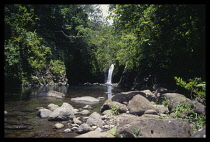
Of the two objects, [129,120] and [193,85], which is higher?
[193,85]

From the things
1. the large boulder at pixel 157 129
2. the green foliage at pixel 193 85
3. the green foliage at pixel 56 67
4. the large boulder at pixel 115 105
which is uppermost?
the green foliage at pixel 56 67

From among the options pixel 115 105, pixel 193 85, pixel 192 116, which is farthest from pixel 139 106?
pixel 193 85

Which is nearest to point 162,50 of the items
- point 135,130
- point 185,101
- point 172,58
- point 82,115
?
point 172,58

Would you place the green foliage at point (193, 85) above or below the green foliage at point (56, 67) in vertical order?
below

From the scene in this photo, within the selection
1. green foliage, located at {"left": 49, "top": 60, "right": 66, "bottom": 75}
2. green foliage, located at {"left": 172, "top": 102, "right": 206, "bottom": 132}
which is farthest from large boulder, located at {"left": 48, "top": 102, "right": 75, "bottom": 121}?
green foliage, located at {"left": 49, "top": 60, "right": 66, "bottom": 75}

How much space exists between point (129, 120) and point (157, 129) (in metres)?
1.00

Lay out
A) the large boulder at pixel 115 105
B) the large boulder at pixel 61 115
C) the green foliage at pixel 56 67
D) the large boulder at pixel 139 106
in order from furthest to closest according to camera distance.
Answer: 1. the green foliage at pixel 56 67
2. the large boulder at pixel 115 105
3. the large boulder at pixel 139 106
4. the large boulder at pixel 61 115

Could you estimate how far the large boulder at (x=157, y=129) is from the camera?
385cm

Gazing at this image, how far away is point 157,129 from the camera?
3.94 m

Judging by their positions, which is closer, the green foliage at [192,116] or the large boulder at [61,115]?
the green foliage at [192,116]

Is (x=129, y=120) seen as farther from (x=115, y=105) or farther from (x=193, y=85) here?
(x=115, y=105)

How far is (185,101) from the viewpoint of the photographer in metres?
6.66

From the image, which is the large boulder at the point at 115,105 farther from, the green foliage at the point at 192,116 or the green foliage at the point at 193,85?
the green foliage at the point at 193,85

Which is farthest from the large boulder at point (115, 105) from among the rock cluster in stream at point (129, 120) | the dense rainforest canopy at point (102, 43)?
the dense rainforest canopy at point (102, 43)
